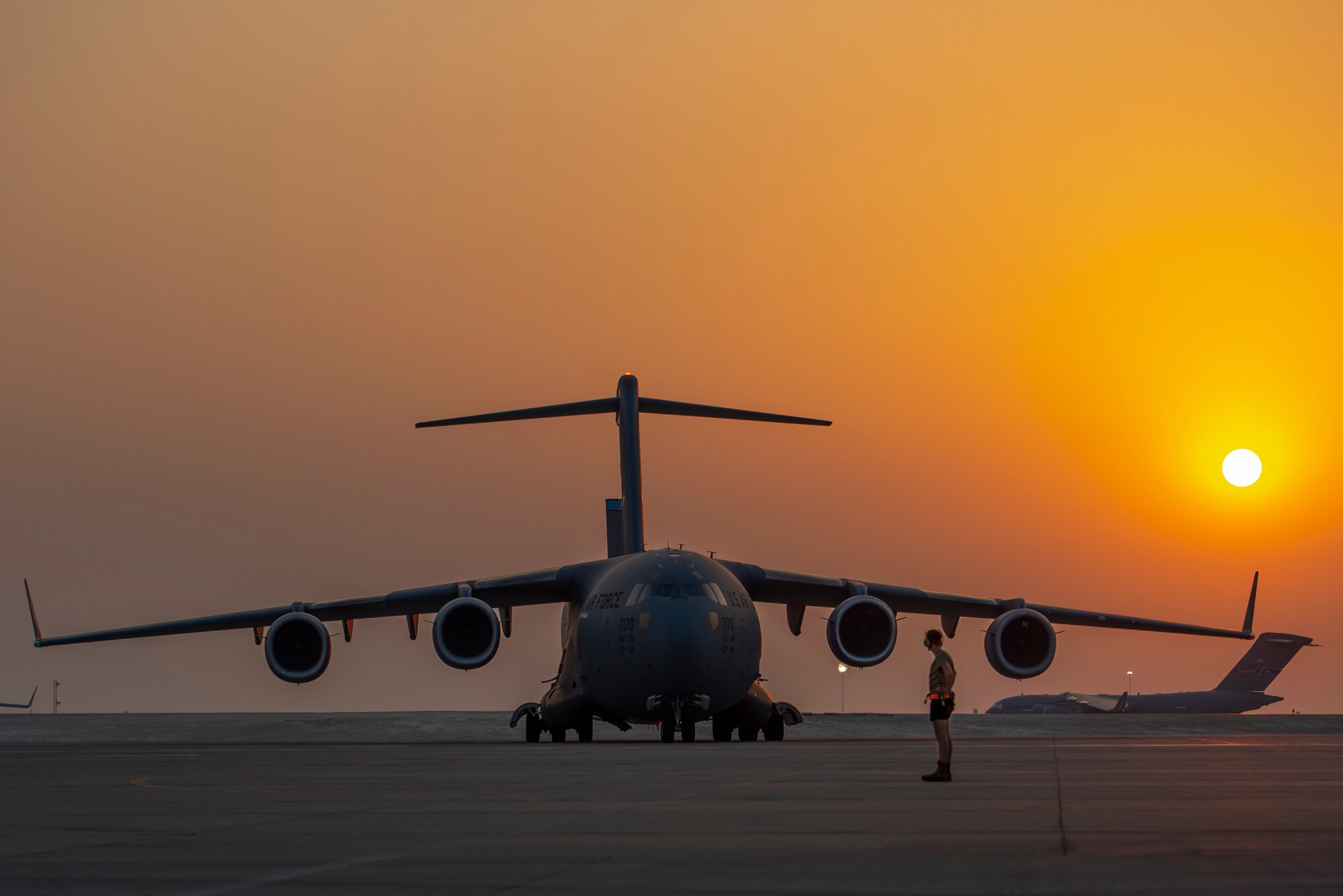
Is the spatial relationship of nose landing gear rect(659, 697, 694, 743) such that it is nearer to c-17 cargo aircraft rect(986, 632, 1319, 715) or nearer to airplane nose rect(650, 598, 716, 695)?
airplane nose rect(650, 598, 716, 695)

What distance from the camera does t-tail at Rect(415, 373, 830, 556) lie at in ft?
105

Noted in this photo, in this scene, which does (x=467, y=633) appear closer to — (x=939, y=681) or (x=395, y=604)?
(x=395, y=604)

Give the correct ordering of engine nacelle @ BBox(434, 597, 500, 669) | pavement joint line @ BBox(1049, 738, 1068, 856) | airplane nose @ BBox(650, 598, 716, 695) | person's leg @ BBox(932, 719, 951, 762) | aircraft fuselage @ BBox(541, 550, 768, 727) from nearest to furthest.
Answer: pavement joint line @ BBox(1049, 738, 1068, 856) < person's leg @ BBox(932, 719, 951, 762) < airplane nose @ BBox(650, 598, 716, 695) < aircraft fuselage @ BBox(541, 550, 768, 727) < engine nacelle @ BBox(434, 597, 500, 669)

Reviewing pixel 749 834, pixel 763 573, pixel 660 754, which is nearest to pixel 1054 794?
pixel 749 834

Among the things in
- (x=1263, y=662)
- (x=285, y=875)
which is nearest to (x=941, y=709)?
(x=285, y=875)

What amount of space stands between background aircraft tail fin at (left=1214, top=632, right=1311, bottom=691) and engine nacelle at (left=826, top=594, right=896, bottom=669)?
55184 millimetres

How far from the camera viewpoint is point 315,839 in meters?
7.36

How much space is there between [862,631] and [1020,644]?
355cm

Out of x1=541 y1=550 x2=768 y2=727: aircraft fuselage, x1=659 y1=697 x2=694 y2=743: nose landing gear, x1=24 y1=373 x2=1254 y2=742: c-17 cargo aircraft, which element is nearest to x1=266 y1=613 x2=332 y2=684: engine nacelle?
x1=24 y1=373 x2=1254 y2=742: c-17 cargo aircraft

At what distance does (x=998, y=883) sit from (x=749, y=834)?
2164mm

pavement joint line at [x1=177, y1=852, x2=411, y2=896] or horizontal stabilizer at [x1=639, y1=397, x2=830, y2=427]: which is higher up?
horizontal stabilizer at [x1=639, y1=397, x2=830, y2=427]

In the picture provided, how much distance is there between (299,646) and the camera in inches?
1178

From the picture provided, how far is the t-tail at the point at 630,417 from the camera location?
31906 mm

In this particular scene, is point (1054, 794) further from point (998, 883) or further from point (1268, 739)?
point (1268, 739)
